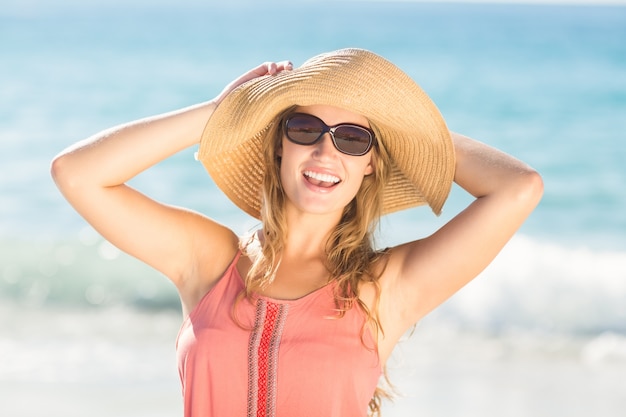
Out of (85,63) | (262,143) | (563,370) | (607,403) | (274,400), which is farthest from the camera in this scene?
(85,63)

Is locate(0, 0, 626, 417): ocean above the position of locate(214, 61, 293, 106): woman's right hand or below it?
below

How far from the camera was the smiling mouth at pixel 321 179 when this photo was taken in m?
3.07

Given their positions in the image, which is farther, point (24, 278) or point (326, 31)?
point (326, 31)

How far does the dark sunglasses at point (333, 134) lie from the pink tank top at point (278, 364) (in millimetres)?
474

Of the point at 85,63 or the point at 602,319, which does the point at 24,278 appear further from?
the point at 85,63

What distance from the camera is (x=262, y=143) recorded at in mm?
3354

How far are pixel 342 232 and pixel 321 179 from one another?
0.88 feet

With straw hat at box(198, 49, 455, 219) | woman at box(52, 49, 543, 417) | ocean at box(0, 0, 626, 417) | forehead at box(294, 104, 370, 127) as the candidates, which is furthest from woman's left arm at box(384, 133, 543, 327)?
ocean at box(0, 0, 626, 417)

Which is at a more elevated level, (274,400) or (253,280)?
(253,280)

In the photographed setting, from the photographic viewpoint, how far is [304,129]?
10.1 ft

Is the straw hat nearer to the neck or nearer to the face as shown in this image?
the face

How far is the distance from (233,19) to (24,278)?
1939cm

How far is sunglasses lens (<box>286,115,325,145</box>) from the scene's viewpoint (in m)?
3.07

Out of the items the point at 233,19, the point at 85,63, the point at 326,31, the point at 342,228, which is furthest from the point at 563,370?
the point at 233,19
